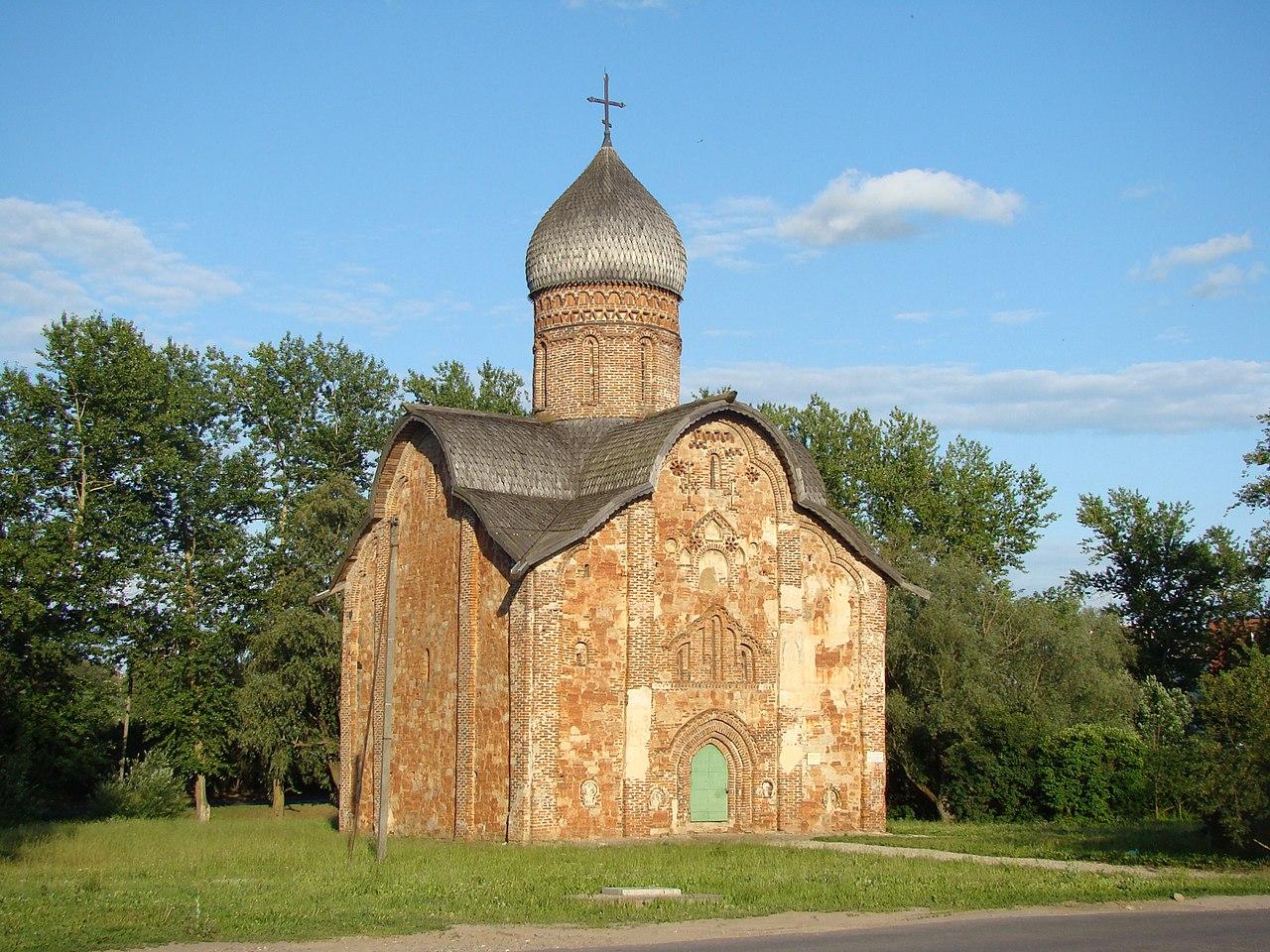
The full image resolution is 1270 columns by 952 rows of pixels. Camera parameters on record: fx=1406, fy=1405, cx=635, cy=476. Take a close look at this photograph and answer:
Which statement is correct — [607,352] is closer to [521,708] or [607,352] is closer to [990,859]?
[521,708]

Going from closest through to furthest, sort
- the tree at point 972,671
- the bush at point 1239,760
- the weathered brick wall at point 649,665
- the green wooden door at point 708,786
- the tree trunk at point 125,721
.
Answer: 1. the bush at point 1239,760
2. the weathered brick wall at point 649,665
3. the green wooden door at point 708,786
4. the tree at point 972,671
5. the tree trunk at point 125,721

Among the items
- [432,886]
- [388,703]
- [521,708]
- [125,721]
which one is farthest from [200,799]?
[432,886]

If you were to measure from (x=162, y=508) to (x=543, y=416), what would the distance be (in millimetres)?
13984

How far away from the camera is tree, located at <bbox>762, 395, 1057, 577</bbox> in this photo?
4047 cm

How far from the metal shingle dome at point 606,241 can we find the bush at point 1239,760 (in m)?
14.0

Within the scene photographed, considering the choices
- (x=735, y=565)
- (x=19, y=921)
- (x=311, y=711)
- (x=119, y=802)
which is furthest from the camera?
(x=311, y=711)

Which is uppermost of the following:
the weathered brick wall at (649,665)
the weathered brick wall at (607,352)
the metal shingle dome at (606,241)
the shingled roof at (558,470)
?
the metal shingle dome at (606,241)

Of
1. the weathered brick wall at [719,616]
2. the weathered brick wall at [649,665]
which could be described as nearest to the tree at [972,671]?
the weathered brick wall at [649,665]

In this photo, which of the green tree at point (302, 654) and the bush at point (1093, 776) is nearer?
the bush at point (1093, 776)

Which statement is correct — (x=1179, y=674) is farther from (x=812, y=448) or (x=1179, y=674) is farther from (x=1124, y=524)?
(x=812, y=448)

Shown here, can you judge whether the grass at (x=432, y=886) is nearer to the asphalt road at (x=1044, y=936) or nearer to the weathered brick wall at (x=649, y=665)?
the asphalt road at (x=1044, y=936)

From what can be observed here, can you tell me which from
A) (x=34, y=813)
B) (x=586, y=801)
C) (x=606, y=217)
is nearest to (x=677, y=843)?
(x=586, y=801)

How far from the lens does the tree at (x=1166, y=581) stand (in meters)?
41.7

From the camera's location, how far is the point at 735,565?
79.7ft
